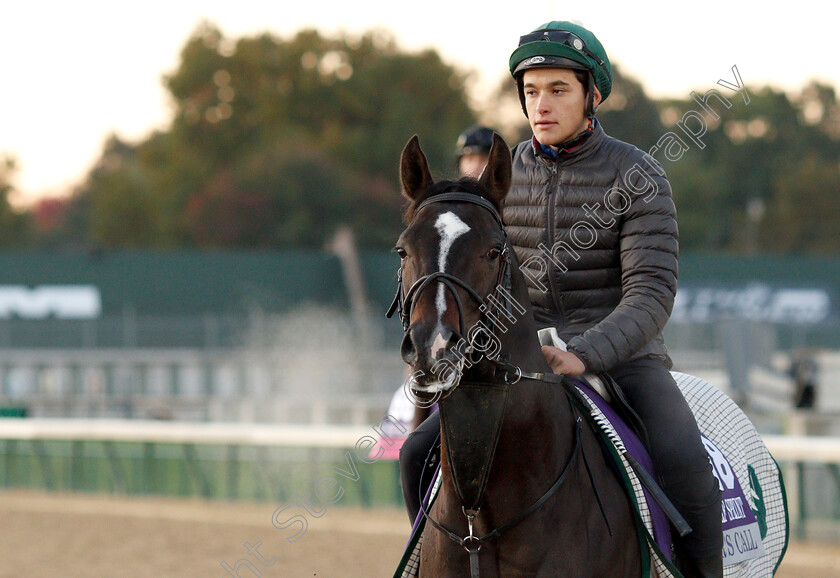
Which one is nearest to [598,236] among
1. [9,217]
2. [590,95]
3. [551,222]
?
[551,222]

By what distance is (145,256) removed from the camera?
86.2ft

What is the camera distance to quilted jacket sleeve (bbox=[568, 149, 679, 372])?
3.40 m

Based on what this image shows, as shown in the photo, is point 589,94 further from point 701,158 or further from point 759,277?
point 701,158

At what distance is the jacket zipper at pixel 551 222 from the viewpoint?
364 cm

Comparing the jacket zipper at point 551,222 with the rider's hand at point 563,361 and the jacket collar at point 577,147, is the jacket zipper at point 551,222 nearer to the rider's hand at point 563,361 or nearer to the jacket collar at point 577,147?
the jacket collar at point 577,147

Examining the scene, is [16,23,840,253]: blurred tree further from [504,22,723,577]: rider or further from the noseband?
the noseband

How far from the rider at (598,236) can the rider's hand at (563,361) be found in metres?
0.26

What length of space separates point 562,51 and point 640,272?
0.71m

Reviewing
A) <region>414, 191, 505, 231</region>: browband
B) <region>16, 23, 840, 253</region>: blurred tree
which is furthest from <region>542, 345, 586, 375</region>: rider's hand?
<region>16, 23, 840, 253</region>: blurred tree

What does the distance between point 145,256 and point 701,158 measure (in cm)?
3896

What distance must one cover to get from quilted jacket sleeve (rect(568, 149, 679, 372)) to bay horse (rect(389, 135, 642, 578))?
→ 174mm

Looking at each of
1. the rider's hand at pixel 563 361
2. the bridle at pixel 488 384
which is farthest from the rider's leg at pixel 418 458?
the rider's hand at pixel 563 361

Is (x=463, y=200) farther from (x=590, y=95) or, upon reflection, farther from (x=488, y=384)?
(x=590, y=95)

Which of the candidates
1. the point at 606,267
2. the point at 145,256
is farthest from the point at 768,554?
the point at 145,256
